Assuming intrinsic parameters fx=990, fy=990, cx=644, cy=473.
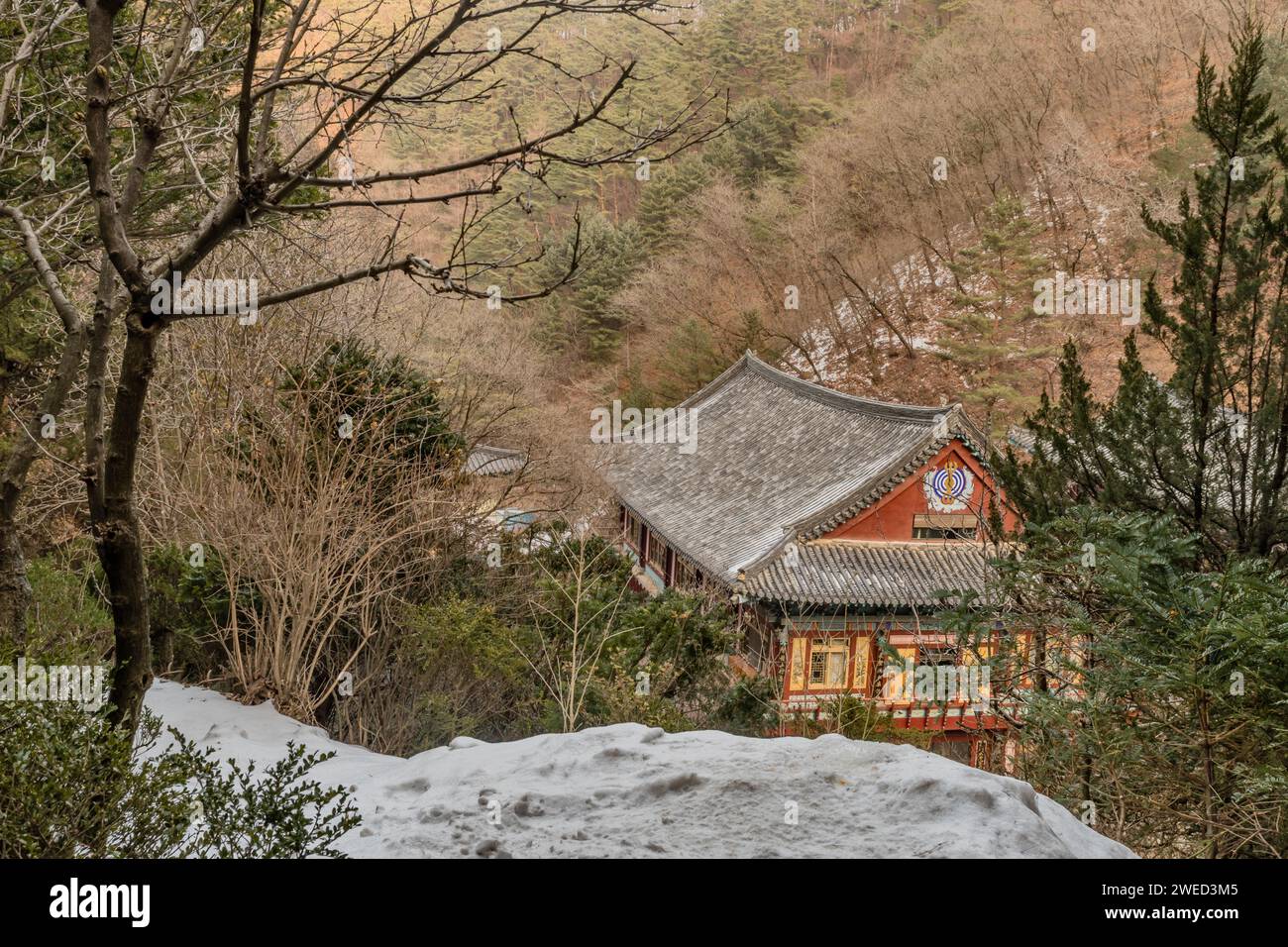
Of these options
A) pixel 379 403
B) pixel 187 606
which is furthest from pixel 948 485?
pixel 187 606

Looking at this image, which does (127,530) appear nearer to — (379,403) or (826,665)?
(379,403)

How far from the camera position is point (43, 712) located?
282cm

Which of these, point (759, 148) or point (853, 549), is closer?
point (853, 549)

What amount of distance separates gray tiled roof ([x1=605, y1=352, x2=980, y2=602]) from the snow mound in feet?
38.1

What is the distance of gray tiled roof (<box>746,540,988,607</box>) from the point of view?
15141mm

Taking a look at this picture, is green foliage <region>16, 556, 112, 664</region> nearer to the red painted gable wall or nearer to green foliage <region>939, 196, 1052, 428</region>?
the red painted gable wall

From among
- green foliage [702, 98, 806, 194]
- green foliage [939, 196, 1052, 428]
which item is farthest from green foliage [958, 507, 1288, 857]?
green foliage [702, 98, 806, 194]

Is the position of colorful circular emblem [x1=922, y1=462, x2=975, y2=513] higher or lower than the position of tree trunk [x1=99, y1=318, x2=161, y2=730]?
higher

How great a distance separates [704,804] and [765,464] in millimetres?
17468

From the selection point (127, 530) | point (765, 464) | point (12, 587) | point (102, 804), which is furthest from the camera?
point (765, 464)

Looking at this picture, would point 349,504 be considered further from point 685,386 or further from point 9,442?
point 685,386

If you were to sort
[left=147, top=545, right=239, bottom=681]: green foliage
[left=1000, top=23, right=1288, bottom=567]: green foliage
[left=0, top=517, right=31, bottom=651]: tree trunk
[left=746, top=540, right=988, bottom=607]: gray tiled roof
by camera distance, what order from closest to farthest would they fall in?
[left=0, top=517, right=31, bottom=651]: tree trunk < [left=1000, top=23, right=1288, bottom=567]: green foliage < [left=147, top=545, right=239, bottom=681]: green foliage < [left=746, top=540, right=988, bottom=607]: gray tiled roof

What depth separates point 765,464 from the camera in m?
20.5

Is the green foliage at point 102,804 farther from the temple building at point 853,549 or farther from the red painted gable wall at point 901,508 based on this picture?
the red painted gable wall at point 901,508
